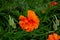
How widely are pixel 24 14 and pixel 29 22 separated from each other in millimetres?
100

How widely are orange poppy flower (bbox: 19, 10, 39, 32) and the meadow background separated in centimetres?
3

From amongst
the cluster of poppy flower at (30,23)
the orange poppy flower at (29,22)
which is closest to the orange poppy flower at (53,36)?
the cluster of poppy flower at (30,23)

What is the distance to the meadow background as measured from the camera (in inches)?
57.3

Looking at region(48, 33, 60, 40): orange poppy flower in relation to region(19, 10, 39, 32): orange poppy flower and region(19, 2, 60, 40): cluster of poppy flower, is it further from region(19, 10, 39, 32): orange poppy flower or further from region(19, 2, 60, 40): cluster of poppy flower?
region(19, 10, 39, 32): orange poppy flower

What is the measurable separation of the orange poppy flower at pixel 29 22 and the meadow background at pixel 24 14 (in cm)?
3

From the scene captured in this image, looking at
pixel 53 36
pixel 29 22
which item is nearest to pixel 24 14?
pixel 29 22

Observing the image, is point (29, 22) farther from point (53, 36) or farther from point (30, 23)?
point (53, 36)

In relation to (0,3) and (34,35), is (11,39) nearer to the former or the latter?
(34,35)

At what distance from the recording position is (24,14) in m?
1.54

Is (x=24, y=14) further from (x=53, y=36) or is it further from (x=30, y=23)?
(x=53, y=36)

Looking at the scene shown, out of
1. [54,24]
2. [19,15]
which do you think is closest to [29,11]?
[19,15]

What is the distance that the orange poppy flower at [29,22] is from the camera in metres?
1.45

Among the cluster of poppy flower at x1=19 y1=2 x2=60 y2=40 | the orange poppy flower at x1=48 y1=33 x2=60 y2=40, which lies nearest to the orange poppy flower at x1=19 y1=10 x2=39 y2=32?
the cluster of poppy flower at x1=19 y1=2 x2=60 y2=40

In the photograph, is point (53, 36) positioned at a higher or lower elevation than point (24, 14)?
lower
